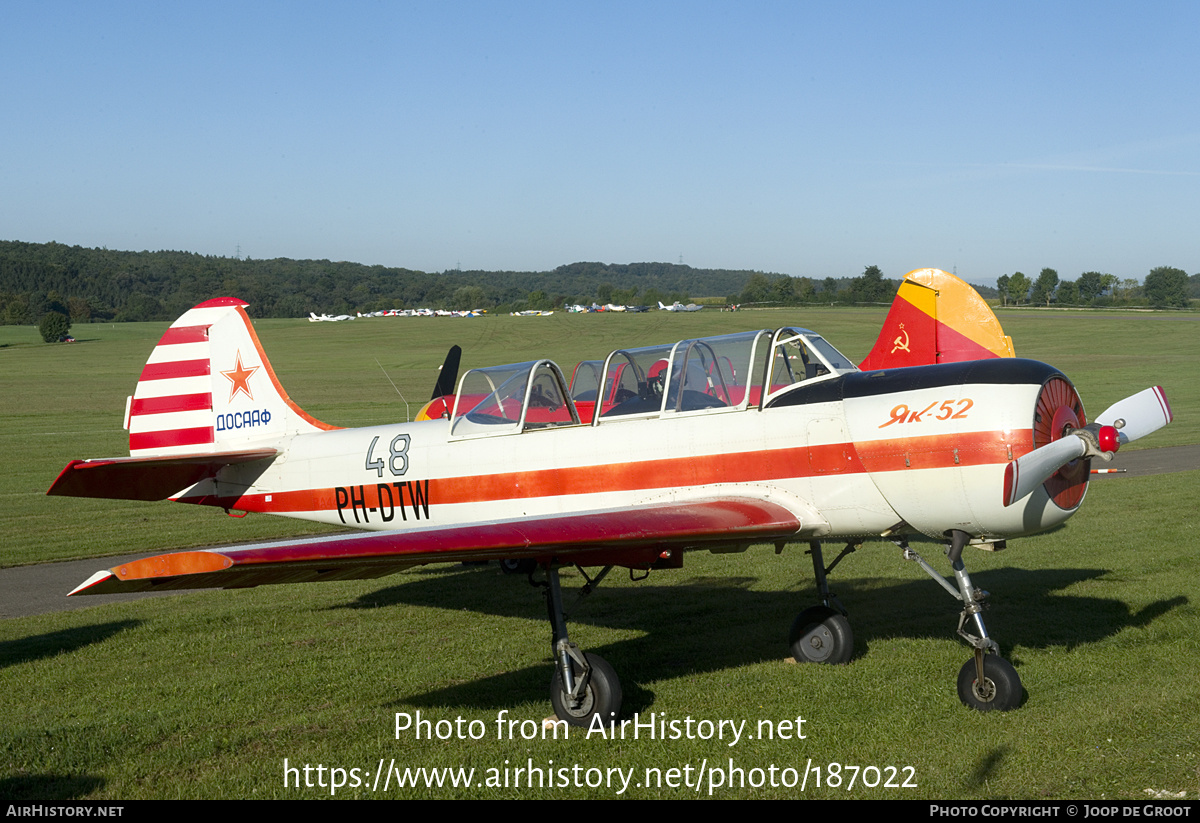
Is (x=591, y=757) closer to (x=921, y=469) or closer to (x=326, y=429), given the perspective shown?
(x=921, y=469)

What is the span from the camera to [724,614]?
335 inches

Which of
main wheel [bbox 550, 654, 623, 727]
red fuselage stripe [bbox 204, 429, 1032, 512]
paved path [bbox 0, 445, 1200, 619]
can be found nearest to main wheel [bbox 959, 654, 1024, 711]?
red fuselage stripe [bbox 204, 429, 1032, 512]

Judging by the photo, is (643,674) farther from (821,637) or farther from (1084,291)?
(1084,291)

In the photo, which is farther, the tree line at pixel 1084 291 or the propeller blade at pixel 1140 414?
the tree line at pixel 1084 291

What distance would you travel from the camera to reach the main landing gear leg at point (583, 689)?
5754mm

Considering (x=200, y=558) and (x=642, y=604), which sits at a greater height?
(x=200, y=558)

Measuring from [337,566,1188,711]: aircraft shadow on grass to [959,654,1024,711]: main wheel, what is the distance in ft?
4.38

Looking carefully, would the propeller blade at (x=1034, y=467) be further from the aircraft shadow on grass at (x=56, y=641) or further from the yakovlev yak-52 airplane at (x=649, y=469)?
the aircraft shadow on grass at (x=56, y=641)

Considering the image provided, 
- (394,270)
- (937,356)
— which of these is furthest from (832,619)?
(394,270)

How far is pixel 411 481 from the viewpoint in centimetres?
810

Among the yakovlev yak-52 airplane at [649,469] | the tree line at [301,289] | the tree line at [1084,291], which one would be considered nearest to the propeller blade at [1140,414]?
the yakovlev yak-52 airplane at [649,469]

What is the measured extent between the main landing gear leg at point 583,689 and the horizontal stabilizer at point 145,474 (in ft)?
14.3

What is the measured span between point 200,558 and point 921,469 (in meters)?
4.24

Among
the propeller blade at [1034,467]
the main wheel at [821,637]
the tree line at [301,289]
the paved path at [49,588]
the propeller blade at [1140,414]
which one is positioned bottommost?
the paved path at [49,588]
